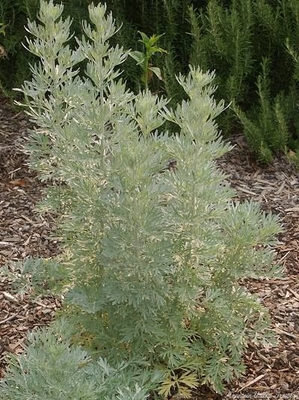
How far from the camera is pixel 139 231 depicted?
2.46 metres

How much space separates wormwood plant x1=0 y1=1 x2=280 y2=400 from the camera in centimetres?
246

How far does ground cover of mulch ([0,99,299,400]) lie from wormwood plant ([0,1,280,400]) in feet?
1.03

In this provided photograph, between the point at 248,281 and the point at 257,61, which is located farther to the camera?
the point at 257,61

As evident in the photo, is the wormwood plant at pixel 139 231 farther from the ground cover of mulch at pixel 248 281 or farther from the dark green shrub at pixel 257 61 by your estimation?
the dark green shrub at pixel 257 61

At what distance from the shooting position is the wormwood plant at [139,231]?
97.0 inches

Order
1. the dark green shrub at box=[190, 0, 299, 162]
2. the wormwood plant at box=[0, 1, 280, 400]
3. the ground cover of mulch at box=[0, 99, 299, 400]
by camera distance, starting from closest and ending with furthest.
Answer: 1. the wormwood plant at box=[0, 1, 280, 400]
2. the ground cover of mulch at box=[0, 99, 299, 400]
3. the dark green shrub at box=[190, 0, 299, 162]

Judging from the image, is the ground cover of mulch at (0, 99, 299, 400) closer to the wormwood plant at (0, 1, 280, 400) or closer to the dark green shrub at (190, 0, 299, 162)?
the dark green shrub at (190, 0, 299, 162)

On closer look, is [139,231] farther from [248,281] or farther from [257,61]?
[257,61]

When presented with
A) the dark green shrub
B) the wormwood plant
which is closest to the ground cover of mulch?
the dark green shrub

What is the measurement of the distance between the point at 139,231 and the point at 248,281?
1.43m

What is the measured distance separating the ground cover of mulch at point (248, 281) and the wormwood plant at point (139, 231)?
31cm

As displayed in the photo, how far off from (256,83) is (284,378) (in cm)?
237

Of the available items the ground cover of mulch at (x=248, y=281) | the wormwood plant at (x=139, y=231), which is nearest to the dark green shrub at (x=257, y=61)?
the ground cover of mulch at (x=248, y=281)

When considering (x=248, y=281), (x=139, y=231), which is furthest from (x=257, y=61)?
(x=139, y=231)
